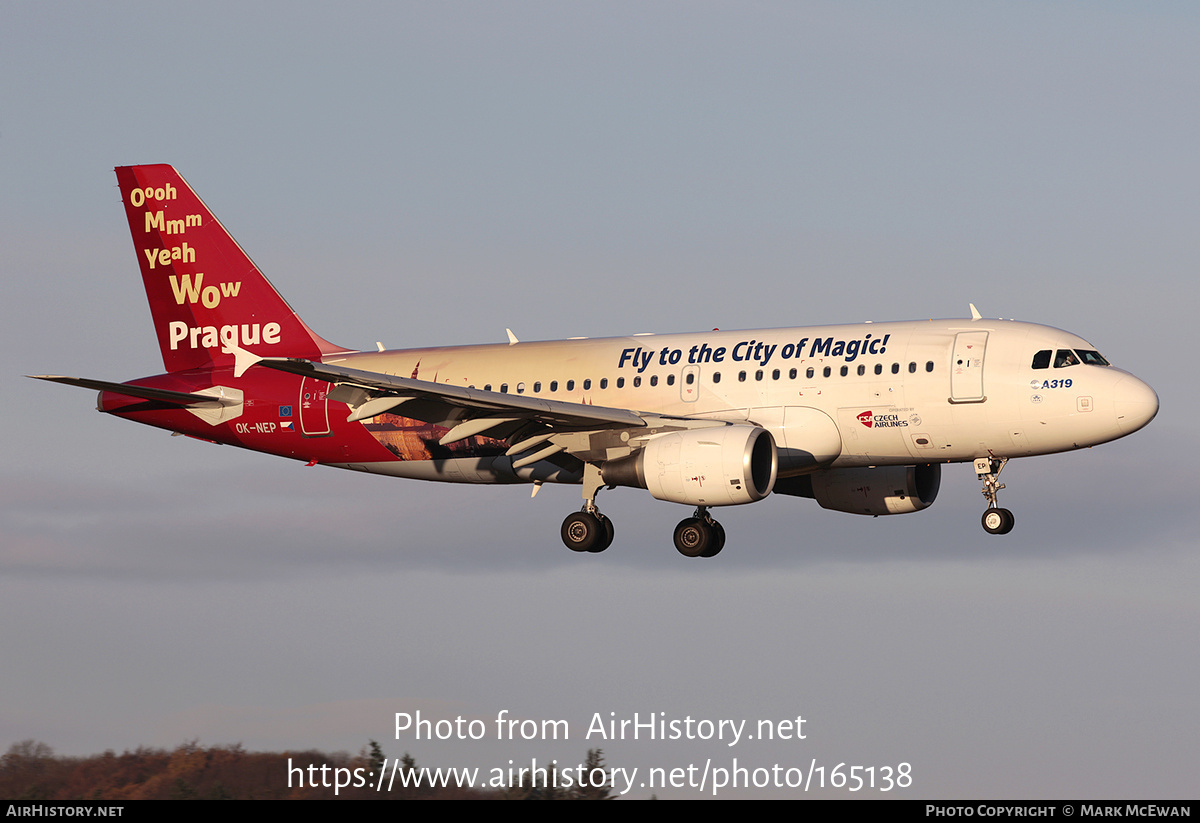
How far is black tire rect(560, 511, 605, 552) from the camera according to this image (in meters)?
45.6

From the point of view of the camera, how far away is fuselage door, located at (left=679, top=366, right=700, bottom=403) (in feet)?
148

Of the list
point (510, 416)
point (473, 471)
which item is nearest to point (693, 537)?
point (510, 416)

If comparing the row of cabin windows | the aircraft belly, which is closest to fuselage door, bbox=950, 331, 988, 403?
the row of cabin windows

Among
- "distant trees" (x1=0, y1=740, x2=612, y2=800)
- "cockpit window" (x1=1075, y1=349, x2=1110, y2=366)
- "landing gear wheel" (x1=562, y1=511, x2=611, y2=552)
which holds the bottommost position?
"distant trees" (x1=0, y1=740, x2=612, y2=800)

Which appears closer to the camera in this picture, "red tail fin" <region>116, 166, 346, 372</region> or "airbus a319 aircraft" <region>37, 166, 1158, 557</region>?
"airbus a319 aircraft" <region>37, 166, 1158, 557</region>

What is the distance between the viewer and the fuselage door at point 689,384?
1772 inches

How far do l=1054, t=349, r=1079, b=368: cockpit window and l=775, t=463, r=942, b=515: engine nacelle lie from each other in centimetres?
640

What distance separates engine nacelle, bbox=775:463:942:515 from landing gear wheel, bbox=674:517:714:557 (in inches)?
154

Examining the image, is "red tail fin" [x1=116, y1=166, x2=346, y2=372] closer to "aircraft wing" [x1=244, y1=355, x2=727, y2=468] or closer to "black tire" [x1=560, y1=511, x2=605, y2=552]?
"aircraft wing" [x1=244, y1=355, x2=727, y2=468]

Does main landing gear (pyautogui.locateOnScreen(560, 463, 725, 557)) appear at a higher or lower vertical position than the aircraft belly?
lower

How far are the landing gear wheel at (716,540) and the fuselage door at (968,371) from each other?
756cm

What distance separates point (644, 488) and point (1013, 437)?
9054 mm

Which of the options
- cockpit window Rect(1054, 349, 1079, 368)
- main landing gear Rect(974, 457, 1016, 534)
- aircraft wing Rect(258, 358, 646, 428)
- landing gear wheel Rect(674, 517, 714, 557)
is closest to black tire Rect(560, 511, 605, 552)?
landing gear wheel Rect(674, 517, 714, 557)
